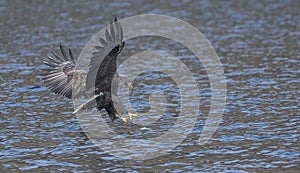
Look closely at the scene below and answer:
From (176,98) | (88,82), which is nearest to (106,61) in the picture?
(88,82)

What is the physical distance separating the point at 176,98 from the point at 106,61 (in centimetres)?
536

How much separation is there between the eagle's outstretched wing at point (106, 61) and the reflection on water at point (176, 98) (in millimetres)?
1271

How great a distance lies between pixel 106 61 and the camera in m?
12.4

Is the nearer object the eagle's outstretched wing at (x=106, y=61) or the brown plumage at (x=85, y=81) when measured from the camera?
the eagle's outstretched wing at (x=106, y=61)

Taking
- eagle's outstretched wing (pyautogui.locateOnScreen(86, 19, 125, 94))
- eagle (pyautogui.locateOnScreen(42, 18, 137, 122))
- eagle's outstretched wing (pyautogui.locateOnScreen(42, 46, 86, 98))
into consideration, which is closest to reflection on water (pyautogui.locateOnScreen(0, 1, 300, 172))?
eagle (pyautogui.locateOnScreen(42, 18, 137, 122))

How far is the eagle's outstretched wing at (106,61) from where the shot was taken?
11.9 meters

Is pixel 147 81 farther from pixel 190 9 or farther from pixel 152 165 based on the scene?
pixel 190 9

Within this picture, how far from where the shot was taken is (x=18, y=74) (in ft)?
67.6

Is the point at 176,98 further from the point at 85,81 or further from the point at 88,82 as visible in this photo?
the point at 88,82

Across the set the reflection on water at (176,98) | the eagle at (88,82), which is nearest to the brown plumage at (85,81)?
the eagle at (88,82)

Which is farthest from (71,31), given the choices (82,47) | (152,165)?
(152,165)

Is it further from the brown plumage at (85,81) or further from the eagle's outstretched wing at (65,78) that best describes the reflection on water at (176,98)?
the eagle's outstretched wing at (65,78)

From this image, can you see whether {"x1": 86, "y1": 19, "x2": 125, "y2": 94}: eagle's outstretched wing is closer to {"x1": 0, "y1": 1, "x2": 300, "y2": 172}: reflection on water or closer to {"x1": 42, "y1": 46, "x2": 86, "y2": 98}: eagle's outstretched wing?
{"x1": 42, "y1": 46, "x2": 86, "y2": 98}: eagle's outstretched wing

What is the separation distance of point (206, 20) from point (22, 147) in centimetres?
2005
